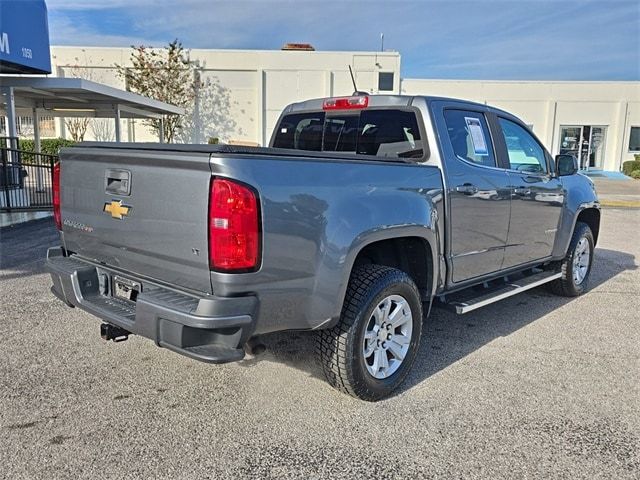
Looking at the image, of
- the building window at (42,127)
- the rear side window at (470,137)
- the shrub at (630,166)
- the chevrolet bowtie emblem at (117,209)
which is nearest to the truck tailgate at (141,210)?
the chevrolet bowtie emblem at (117,209)

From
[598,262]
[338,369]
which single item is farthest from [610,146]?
[338,369]

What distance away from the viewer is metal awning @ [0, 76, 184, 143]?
42.5ft

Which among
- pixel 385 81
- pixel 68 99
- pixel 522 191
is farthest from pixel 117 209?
pixel 385 81

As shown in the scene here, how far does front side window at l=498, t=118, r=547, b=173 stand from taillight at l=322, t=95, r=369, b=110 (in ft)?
4.60

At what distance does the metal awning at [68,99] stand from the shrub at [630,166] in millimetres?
22787

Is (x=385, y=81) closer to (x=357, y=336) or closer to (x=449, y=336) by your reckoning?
(x=449, y=336)

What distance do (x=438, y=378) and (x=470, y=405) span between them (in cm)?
44

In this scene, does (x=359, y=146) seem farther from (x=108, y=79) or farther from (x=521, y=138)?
(x=108, y=79)

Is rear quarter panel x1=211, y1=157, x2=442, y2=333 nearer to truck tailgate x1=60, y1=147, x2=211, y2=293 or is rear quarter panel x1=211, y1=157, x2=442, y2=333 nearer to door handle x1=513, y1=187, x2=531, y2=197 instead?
truck tailgate x1=60, y1=147, x2=211, y2=293

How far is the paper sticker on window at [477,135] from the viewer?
4465mm

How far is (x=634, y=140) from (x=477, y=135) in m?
30.6

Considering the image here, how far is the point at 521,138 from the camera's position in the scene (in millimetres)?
5273

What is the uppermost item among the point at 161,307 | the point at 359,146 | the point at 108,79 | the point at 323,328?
the point at 108,79

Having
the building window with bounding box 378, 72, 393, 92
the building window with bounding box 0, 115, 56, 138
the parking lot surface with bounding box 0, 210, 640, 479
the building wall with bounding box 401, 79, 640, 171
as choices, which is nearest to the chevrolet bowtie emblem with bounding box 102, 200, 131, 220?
the parking lot surface with bounding box 0, 210, 640, 479
